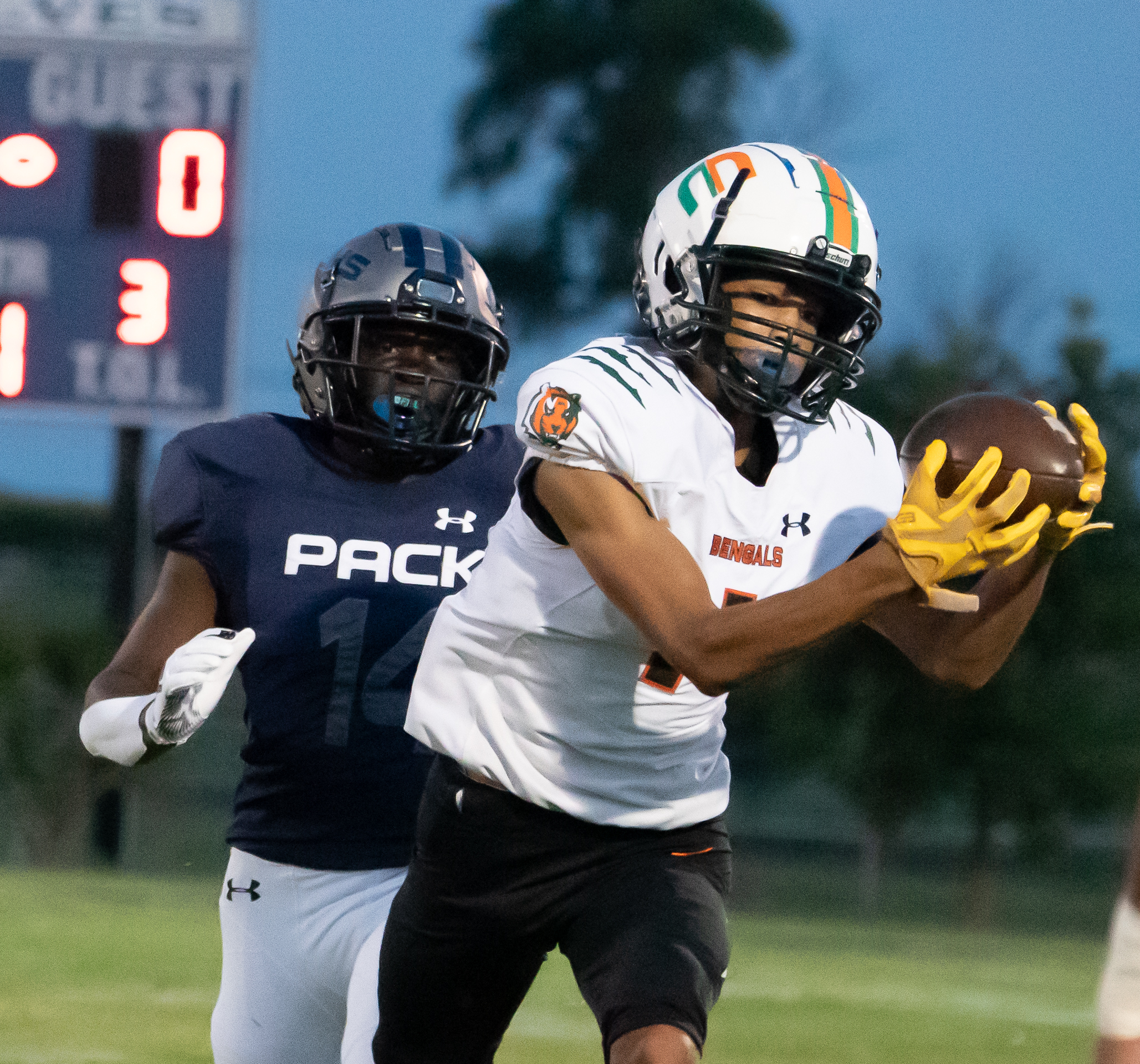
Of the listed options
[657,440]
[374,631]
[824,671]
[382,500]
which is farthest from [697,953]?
[824,671]

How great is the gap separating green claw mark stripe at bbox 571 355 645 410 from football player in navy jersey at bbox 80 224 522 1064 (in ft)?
2.21

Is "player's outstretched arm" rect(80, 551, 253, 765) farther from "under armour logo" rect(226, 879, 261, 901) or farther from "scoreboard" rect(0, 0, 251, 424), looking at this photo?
"scoreboard" rect(0, 0, 251, 424)

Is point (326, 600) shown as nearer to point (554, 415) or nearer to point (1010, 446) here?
point (554, 415)

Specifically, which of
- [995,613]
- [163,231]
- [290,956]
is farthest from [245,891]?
[163,231]

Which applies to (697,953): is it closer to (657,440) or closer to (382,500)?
(657,440)

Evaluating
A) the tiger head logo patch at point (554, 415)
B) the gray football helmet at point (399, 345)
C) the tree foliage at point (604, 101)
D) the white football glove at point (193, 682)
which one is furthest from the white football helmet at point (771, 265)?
the tree foliage at point (604, 101)

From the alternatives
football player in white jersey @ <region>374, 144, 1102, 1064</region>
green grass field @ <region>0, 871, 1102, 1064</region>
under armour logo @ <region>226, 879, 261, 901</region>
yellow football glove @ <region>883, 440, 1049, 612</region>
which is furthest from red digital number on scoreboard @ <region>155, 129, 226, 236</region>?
yellow football glove @ <region>883, 440, 1049, 612</region>

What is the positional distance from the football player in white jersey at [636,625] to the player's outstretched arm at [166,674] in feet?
1.26

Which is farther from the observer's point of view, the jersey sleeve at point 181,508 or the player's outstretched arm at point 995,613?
the jersey sleeve at point 181,508

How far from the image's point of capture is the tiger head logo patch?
2029mm

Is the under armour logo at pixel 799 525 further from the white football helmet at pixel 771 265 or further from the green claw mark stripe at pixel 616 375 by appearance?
the green claw mark stripe at pixel 616 375

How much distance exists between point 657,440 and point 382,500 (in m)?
0.89

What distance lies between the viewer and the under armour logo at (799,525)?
2.21 meters

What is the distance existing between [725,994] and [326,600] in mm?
3787
